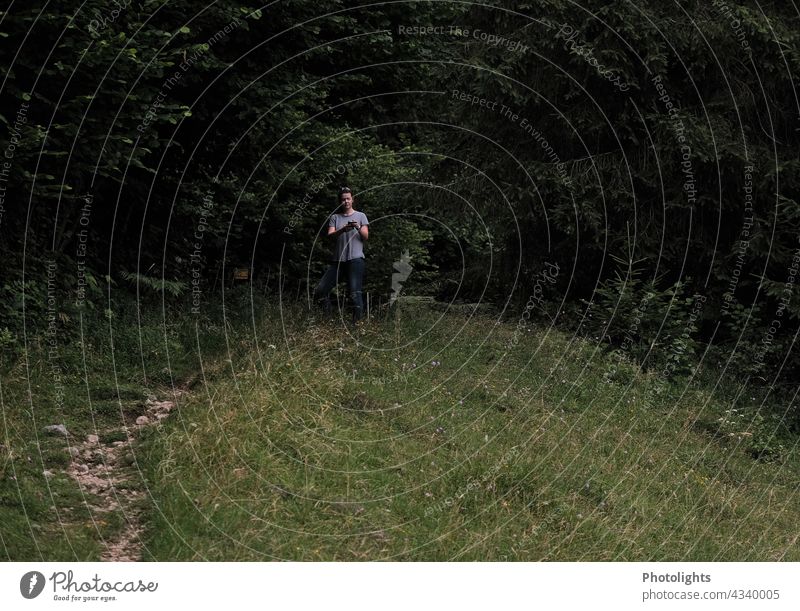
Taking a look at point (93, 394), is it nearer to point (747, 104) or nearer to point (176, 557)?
point (176, 557)

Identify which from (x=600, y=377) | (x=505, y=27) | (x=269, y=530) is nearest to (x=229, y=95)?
(x=505, y=27)

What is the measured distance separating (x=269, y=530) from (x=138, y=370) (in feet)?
14.6
